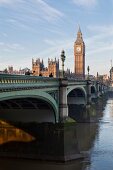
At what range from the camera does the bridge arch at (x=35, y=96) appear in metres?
26.8

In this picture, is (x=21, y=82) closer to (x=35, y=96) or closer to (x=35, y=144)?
(x=35, y=96)

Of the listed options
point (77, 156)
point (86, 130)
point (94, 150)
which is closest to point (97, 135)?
point (86, 130)

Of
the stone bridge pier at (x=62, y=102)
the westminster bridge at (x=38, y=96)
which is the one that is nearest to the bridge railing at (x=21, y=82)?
the westminster bridge at (x=38, y=96)

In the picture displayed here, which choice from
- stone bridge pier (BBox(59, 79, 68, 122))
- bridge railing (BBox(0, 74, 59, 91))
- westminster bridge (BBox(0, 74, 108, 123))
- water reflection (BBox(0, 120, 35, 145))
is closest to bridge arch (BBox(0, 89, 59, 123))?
westminster bridge (BBox(0, 74, 108, 123))

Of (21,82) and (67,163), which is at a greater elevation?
(21,82)

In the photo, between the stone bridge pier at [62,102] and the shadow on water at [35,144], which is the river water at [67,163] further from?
the stone bridge pier at [62,102]

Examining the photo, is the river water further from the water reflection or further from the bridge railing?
the bridge railing

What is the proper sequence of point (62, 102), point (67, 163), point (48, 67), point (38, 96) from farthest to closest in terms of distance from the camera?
point (48, 67) → point (62, 102) → point (67, 163) → point (38, 96)

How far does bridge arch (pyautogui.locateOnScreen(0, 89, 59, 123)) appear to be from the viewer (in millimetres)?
26784

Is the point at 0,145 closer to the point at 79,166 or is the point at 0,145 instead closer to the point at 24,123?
the point at 24,123

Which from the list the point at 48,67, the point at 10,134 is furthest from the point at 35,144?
the point at 48,67

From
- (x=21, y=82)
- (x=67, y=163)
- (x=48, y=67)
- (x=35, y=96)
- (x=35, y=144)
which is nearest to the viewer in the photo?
(x=21, y=82)

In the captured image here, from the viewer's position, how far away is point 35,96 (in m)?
33.3

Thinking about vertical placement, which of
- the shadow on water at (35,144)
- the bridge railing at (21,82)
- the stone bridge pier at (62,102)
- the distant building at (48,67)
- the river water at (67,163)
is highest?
the distant building at (48,67)
